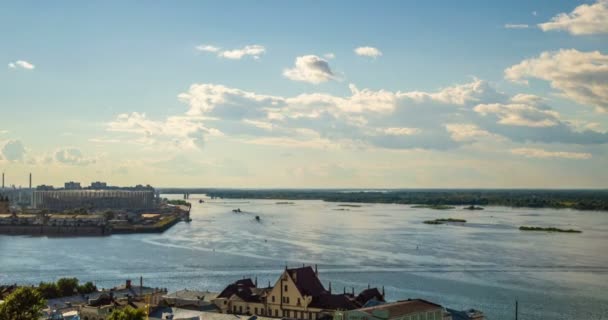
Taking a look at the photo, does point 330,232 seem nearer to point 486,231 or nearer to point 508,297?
point 486,231

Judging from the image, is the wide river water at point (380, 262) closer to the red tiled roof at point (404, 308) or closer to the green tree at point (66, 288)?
the green tree at point (66, 288)

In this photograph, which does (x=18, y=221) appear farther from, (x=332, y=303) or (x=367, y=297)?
(x=332, y=303)

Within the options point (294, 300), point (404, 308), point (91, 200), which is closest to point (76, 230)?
point (91, 200)

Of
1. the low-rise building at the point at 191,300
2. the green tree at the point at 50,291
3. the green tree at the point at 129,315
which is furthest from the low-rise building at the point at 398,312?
the green tree at the point at 50,291

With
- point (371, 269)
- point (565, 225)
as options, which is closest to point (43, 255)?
point (371, 269)

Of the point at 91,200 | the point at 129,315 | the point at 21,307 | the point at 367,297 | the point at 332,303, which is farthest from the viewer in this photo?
the point at 91,200

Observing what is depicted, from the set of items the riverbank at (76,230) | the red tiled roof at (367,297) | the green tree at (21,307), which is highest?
the green tree at (21,307)
